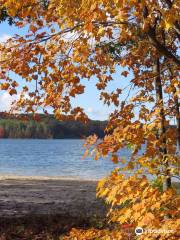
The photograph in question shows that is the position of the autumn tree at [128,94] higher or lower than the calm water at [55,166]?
higher

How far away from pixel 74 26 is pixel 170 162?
7.95 ft

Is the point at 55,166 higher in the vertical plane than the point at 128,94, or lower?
lower

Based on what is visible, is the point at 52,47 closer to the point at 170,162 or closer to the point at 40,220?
the point at 170,162

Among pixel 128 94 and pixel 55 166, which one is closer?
pixel 128 94

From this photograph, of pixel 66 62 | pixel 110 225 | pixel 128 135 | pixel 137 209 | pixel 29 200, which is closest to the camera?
pixel 137 209

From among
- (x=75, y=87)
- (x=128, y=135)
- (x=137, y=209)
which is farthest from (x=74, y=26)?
(x=137, y=209)

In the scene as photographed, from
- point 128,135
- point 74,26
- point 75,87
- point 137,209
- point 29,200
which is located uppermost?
point 74,26

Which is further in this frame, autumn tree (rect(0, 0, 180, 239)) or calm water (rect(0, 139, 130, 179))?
calm water (rect(0, 139, 130, 179))

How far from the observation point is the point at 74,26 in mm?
5785

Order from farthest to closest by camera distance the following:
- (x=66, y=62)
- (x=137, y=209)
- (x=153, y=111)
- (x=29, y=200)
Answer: (x=29, y=200) → (x=153, y=111) → (x=66, y=62) → (x=137, y=209)

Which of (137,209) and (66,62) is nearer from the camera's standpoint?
(137,209)

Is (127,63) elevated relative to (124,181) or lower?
elevated

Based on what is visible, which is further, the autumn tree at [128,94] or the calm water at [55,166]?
the calm water at [55,166]

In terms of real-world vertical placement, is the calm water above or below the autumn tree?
below
